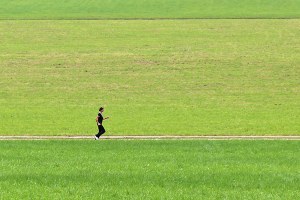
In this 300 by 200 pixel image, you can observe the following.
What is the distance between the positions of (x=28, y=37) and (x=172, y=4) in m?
24.4

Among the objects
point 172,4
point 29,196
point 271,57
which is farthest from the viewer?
point 172,4

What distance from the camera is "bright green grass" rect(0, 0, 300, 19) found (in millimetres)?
79562

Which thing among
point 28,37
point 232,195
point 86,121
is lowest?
point 232,195

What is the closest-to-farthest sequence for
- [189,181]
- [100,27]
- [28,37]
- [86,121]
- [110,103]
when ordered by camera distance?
1. [189,181]
2. [86,121]
3. [110,103]
4. [28,37]
5. [100,27]

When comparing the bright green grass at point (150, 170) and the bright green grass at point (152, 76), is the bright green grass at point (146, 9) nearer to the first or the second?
the bright green grass at point (152, 76)

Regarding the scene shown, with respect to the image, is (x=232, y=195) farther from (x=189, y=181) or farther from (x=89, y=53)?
(x=89, y=53)

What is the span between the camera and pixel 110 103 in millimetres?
46656

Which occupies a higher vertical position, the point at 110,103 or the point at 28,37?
the point at 28,37

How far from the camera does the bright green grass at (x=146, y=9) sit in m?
79.6

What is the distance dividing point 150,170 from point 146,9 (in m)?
64.0

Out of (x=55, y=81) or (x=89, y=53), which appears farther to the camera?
(x=89, y=53)

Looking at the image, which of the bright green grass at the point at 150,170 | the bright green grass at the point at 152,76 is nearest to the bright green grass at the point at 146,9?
the bright green grass at the point at 152,76

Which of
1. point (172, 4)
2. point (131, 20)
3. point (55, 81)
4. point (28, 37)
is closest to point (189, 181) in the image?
point (55, 81)

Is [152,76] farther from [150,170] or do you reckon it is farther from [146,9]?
[150,170]
